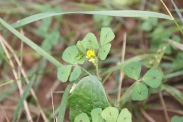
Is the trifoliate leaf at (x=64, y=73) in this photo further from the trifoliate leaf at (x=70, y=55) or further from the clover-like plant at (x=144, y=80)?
the clover-like plant at (x=144, y=80)

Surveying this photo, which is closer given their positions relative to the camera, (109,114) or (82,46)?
(109,114)

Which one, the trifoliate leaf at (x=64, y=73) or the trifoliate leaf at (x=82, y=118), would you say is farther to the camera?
the trifoliate leaf at (x=64, y=73)

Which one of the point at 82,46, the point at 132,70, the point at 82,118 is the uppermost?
the point at 82,46

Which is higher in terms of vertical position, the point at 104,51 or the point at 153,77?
the point at 104,51

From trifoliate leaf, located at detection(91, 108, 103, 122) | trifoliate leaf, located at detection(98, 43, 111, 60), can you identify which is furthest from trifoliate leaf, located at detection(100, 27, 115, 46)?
trifoliate leaf, located at detection(91, 108, 103, 122)

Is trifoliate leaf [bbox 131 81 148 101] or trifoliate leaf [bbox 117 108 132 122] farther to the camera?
trifoliate leaf [bbox 131 81 148 101]

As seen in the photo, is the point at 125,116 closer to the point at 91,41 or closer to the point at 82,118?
the point at 82,118

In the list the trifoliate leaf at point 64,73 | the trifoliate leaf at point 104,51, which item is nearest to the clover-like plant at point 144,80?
the trifoliate leaf at point 104,51

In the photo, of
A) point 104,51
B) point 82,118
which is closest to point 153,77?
point 104,51

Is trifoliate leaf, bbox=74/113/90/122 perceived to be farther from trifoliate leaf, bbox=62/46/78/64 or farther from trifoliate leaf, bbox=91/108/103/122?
trifoliate leaf, bbox=62/46/78/64
